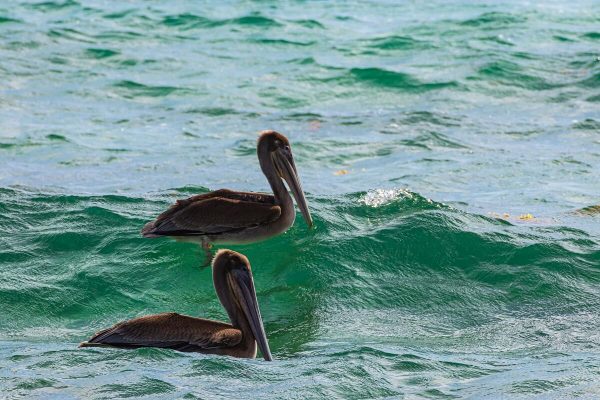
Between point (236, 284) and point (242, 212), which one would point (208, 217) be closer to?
point (242, 212)

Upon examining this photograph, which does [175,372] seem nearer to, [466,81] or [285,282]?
[285,282]

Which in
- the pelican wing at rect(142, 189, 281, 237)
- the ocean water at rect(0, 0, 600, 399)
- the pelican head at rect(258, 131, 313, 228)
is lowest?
the ocean water at rect(0, 0, 600, 399)

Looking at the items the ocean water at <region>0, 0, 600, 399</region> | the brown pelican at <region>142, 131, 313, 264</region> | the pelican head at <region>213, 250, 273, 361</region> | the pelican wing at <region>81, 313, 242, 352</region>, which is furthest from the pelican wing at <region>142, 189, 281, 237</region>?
the pelican wing at <region>81, 313, 242, 352</region>

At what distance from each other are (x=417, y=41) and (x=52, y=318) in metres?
12.6

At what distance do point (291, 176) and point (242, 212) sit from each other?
1.96ft

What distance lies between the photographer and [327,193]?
11289mm

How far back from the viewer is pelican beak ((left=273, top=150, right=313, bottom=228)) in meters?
9.15

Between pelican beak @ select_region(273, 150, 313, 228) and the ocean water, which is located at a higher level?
pelican beak @ select_region(273, 150, 313, 228)

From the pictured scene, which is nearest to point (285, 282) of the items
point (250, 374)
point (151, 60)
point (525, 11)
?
point (250, 374)

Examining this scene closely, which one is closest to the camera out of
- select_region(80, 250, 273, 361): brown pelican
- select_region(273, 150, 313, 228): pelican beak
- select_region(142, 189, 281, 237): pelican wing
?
select_region(80, 250, 273, 361): brown pelican

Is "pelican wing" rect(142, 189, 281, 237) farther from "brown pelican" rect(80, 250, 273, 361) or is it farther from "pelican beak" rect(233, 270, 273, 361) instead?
"pelican beak" rect(233, 270, 273, 361)

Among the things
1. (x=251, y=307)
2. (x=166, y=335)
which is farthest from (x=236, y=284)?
(x=166, y=335)

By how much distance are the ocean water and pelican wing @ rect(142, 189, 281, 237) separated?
1.04ft

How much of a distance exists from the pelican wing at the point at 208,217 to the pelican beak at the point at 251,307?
5.39ft
